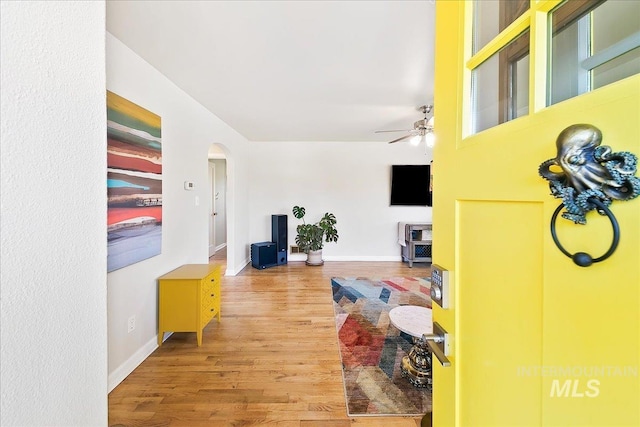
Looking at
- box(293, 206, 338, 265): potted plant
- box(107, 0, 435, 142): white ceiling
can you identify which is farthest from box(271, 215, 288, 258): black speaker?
box(107, 0, 435, 142): white ceiling

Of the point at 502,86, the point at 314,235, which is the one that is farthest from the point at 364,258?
the point at 502,86

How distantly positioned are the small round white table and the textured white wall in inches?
70.3

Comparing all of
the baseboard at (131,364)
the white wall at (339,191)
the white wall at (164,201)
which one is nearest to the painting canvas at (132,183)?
the white wall at (164,201)

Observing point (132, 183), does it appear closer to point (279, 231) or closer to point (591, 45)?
point (591, 45)

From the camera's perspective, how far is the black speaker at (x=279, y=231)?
492 centimetres

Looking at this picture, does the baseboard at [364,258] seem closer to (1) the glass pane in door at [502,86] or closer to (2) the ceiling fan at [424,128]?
(2) the ceiling fan at [424,128]

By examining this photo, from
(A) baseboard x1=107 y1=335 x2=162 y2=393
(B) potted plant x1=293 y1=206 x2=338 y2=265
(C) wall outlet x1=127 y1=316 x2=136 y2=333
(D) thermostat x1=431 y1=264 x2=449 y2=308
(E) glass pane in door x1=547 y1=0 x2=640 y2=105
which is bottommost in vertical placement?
(A) baseboard x1=107 y1=335 x2=162 y2=393

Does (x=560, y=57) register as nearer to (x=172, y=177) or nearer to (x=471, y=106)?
(x=471, y=106)

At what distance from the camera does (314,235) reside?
4895 mm

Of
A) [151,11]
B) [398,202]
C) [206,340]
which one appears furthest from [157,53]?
[398,202]

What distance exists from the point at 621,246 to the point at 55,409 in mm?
1039

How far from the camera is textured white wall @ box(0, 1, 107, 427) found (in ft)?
1.55

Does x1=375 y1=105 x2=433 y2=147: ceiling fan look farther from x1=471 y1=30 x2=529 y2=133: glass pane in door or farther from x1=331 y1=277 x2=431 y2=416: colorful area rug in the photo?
x1=471 y1=30 x2=529 y2=133: glass pane in door

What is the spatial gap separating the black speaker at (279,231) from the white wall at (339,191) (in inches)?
11.5
